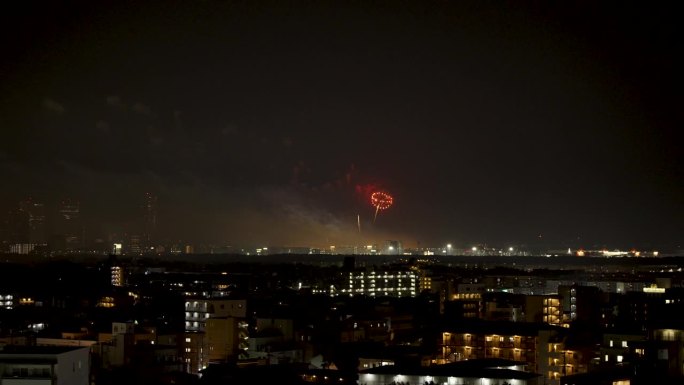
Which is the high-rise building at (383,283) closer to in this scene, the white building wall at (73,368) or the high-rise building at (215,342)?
the high-rise building at (215,342)

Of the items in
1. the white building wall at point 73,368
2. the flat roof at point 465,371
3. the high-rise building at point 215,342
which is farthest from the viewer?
the high-rise building at point 215,342

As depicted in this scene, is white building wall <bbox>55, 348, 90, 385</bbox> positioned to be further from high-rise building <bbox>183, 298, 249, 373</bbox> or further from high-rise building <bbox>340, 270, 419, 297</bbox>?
high-rise building <bbox>340, 270, 419, 297</bbox>

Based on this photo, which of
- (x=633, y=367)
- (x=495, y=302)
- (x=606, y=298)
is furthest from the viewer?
(x=606, y=298)

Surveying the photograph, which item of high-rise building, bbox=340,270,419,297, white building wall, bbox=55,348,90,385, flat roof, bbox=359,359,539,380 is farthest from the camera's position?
high-rise building, bbox=340,270,419,297

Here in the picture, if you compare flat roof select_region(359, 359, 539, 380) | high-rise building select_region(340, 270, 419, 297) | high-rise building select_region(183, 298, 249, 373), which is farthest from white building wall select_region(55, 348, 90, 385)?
high-rise building select_region(340, 270, 419, 297)

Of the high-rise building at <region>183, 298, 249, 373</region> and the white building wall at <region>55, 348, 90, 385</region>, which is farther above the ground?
the white building wall at <region>55, 348, 90, 385</region>

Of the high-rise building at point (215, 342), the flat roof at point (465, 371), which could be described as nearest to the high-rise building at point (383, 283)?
the high-rise building at point (215, 342)

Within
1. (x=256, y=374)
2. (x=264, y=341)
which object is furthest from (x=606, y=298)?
(x=256, y=374)

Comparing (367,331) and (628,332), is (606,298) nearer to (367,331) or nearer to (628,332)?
(367,331)

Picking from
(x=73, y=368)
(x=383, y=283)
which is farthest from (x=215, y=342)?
(x=383, y=283)

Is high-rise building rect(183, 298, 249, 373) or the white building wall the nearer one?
the white building wall

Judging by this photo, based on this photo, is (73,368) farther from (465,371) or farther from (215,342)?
(215,342)
